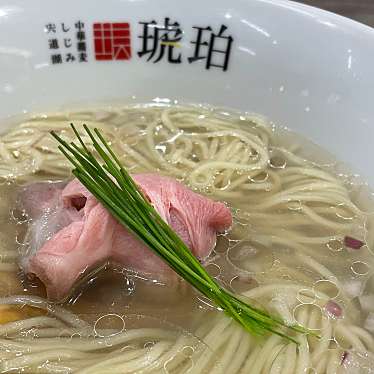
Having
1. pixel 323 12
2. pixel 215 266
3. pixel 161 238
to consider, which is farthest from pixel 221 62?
pixel 161 238

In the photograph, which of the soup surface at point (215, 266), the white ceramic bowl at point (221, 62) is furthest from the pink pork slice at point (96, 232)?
the white ceramic bowl at point (221, 62)

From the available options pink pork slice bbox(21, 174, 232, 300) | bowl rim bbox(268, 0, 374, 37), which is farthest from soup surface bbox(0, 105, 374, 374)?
bowl rim bbox(268, 0, 374, 37)

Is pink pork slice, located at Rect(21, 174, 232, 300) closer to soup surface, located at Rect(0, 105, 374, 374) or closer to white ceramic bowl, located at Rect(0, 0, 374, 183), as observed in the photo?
soup surface, located at Rect(0, 105, 374, 374)

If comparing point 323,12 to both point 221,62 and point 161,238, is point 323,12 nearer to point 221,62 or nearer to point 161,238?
point 221,62

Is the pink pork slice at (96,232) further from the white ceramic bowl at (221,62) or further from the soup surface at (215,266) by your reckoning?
the white ceramic bowl at (221,62)

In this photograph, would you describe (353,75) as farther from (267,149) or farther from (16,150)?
(16,150)

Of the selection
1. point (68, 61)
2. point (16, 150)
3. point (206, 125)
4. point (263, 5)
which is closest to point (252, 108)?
point (206, 125)
